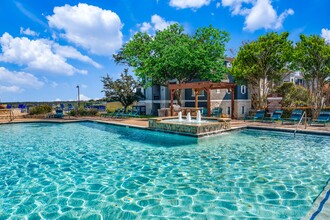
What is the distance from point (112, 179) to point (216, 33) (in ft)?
70.1

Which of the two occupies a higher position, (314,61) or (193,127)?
(314,61)

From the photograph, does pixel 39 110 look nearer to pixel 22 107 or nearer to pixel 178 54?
pixel 22 107

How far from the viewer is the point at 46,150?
1109cm

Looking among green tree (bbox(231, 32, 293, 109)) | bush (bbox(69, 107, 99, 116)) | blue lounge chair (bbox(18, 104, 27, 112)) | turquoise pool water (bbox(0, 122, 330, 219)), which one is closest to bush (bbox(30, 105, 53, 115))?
bush (bbox(69, 107, 99, 116))

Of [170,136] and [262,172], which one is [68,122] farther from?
[262,172]

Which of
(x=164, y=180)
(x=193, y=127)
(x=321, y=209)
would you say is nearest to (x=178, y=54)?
(x=193, y=127)

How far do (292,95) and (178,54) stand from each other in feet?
53.6

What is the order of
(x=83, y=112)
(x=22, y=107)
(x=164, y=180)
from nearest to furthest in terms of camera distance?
1. (x=164, y=180)
2. (x=83, y=112)
3. (x=22, y=107)

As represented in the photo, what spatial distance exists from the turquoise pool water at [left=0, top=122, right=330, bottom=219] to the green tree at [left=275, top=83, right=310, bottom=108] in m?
15.4

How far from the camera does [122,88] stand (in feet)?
91.7

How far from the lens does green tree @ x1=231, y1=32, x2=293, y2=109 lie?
1998 cm

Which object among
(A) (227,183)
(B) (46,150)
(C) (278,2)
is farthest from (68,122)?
(C) (278,2)

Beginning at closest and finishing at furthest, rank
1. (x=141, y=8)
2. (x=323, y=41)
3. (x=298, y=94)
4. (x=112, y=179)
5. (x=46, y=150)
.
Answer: (x=112, y=179) → (x=46, y=150) → (x=323, y=41) → (x=141, y=8) → (x=298, y=94)

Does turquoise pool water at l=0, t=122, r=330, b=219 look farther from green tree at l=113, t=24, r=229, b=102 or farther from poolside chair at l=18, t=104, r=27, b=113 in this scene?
poolside chair at l=18, t=104, r=27, b=113
